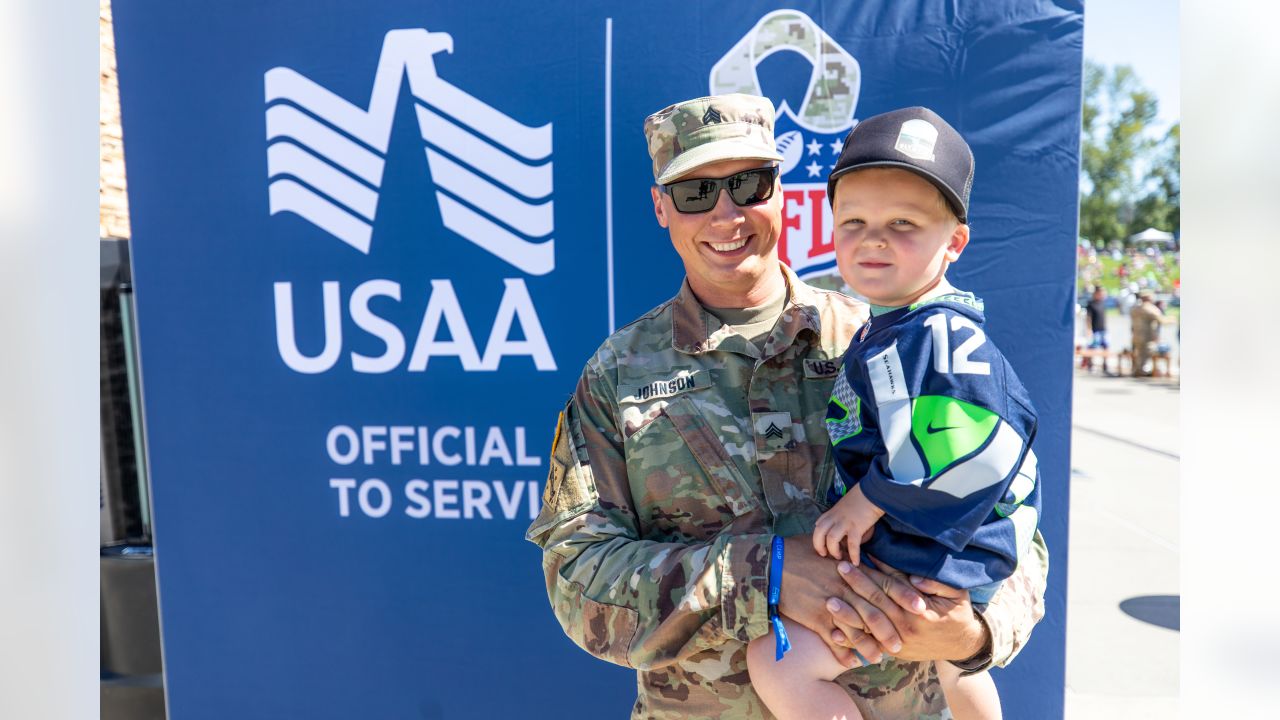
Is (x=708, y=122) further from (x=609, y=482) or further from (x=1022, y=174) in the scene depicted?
(x=1022, y=174)

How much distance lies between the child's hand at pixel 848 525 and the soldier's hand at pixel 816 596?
1.0 inches

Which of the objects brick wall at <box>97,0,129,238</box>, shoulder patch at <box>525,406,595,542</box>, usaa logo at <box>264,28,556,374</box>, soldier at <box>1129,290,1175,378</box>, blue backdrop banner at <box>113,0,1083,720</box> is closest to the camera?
shoulder patch at <box>525,406,595,542</box>

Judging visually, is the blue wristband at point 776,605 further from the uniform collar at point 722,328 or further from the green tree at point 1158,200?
the green tree at point 1158,200

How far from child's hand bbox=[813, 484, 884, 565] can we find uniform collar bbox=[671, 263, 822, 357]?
31cm

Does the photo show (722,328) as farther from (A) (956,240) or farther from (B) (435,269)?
(B) (435,269)

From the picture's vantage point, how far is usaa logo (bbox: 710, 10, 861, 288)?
8.29 feet

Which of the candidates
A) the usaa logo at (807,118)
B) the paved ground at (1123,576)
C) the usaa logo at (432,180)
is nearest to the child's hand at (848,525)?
the usaa logo at (807,118)

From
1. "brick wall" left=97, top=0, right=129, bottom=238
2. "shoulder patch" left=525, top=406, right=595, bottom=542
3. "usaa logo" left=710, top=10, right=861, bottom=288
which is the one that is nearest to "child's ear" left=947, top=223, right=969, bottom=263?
"shoulder patch" left=525, top=406, right=595, bottom=542

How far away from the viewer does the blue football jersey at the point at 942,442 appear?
3.84 feet

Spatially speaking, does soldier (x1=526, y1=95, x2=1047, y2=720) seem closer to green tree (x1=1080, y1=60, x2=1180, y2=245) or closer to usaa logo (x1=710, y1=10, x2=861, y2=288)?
usaa logo (x1=710, y1=10, x2=861, y2=288)

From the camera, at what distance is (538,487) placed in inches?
106
